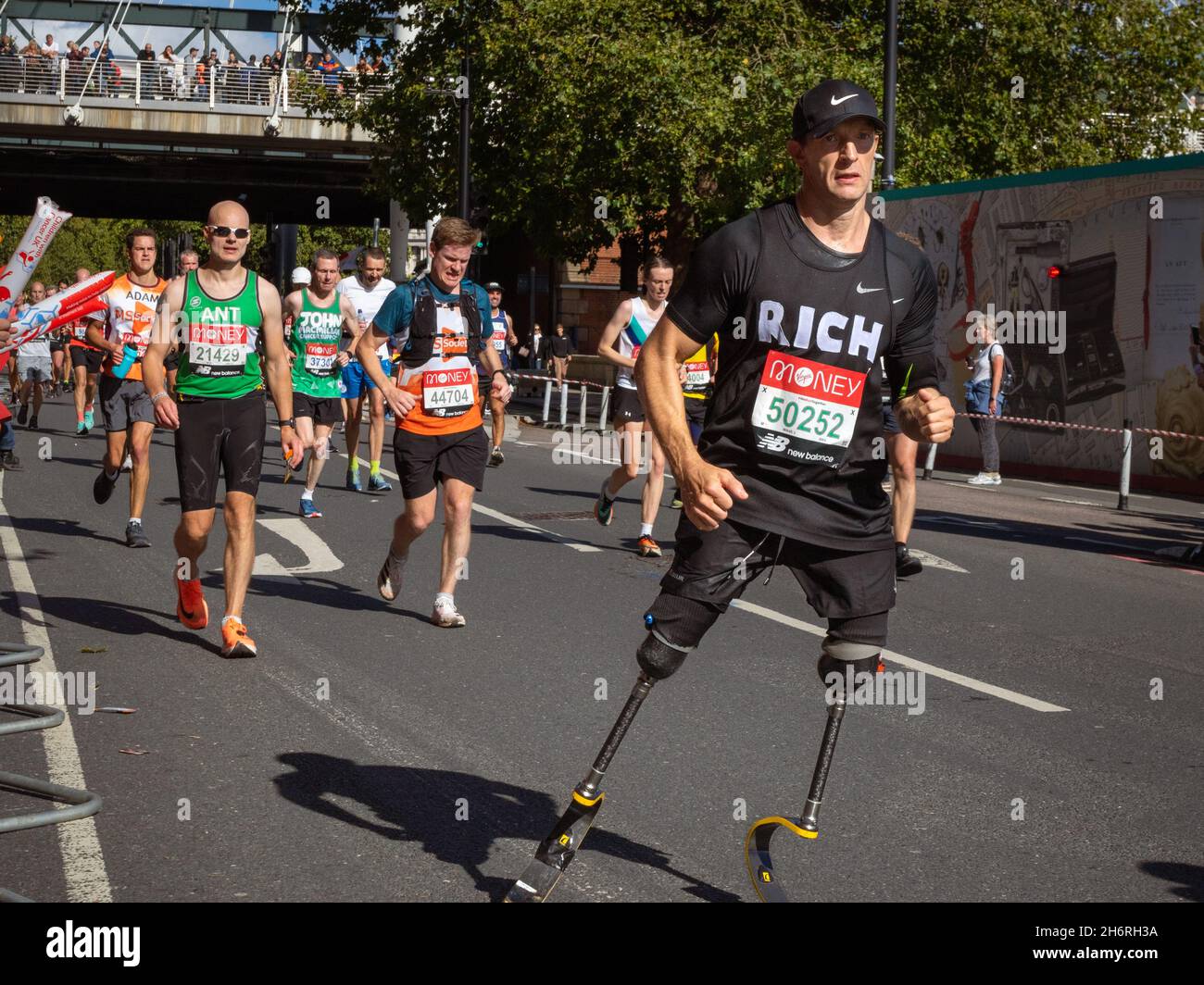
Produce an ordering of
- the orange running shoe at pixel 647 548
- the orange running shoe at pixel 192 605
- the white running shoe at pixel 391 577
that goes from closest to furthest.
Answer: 1. the orange running shoe at pixel 192 605
2. the white running shoe at pixel 391 577
3. the orange running shoe at pixel 647 548

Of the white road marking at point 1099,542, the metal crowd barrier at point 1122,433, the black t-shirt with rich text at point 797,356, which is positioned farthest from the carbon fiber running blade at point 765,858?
the metal crowd barrier at point 1122,433

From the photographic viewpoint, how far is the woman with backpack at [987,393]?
1938 cm

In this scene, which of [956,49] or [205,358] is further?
[956,49]

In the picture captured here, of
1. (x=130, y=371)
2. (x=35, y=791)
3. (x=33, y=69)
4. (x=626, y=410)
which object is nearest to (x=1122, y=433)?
(x=626, y=410)

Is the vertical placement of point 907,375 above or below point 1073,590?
above

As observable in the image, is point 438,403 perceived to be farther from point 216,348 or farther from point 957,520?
point 957,520

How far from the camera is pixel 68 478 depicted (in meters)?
15.5

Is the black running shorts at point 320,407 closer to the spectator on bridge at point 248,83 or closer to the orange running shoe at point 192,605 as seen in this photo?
the orange running shoe at point 192,605

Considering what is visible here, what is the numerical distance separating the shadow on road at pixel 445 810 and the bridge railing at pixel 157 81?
41911mm

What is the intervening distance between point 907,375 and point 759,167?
2516 cm

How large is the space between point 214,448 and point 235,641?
3.28 ft
